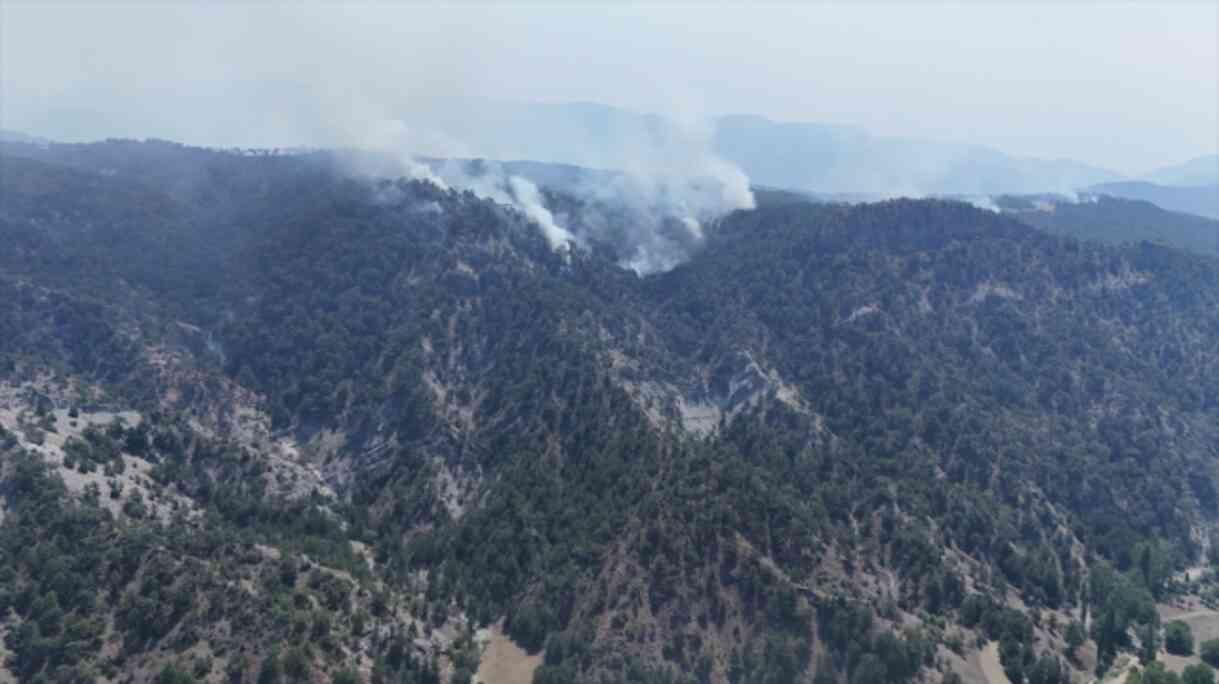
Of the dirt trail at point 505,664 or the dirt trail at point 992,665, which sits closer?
the dirt trail at point 992,665

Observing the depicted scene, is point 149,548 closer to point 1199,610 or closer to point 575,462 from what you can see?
point 575,462

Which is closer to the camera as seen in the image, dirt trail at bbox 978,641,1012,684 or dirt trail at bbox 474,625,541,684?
dirt trail at bbox 978,641,1012,684

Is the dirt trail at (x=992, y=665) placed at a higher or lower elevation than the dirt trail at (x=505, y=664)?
higher

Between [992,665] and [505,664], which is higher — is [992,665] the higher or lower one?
the higher one

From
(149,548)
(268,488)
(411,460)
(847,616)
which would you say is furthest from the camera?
(411,460)

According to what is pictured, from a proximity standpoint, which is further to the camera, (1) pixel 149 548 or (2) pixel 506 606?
(2) pixel 506 606

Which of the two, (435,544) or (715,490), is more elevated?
(715,490)

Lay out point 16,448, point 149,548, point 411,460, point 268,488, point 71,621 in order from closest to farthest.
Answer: point 71,621 < point 149,548 < point 16,448 < point 268,488 < point 411,460

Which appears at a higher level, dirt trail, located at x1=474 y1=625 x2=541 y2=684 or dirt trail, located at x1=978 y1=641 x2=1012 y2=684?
dirt trail, located at x1=978 y1=641 x2=1012 y2=684

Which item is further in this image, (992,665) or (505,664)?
(505,664)

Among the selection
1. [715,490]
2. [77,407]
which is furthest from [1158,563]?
[77,407]
